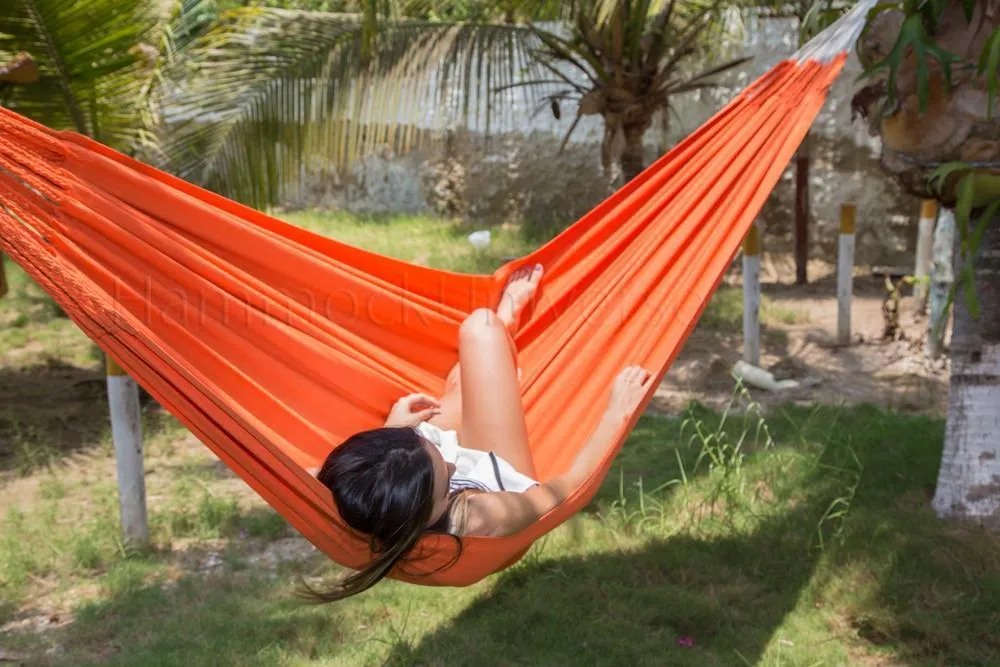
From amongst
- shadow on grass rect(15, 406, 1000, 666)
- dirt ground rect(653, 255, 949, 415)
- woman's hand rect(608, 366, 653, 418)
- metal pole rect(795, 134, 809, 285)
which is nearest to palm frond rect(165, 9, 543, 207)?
dirt ground rect(653, 255, 949, 415)

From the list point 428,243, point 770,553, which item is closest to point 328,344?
point 770,553

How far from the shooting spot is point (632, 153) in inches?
183

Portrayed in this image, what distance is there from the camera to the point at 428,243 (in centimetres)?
667

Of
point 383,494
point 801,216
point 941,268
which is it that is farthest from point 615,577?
point 801,216

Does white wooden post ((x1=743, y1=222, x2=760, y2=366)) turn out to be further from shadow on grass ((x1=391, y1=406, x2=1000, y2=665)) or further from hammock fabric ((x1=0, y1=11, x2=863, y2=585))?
hammock fabric ((x1=0, y1=11, x2=863, y2=585))

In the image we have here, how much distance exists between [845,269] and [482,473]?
3241 mm

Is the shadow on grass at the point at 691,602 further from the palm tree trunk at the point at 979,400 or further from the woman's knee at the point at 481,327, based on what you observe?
the woman's knee at the point at 481,327

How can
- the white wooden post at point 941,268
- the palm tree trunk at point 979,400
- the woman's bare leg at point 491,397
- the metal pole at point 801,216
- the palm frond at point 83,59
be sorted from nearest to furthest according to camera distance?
1. the woman's bare leg at point 491,397
2. the palm tree trunk at point 979,400
3. the palm frond at point 83,59
4. the white wooden post at point 941,268
5. the metal pole at point 801,216

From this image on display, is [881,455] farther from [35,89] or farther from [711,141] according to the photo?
[35,89]

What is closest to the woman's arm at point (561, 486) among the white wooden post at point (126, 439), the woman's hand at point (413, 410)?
the woman's hand at point (413, 410)

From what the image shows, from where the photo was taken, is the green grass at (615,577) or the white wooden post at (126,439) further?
the white wooden post at (126,439)

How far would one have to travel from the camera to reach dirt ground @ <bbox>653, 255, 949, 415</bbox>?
161 inches

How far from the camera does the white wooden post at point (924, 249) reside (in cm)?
465

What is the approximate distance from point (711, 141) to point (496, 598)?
122 cm
